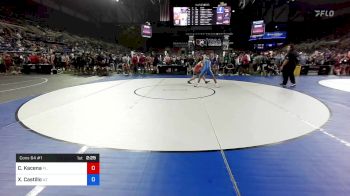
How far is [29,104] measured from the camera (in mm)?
8234

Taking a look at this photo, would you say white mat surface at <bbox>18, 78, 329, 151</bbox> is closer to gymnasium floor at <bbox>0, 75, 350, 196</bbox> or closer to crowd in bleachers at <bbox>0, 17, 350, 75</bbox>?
gymnasium floor at <bbox>0, 75, 350, 196</bbox>

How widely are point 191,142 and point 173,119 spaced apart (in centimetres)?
162

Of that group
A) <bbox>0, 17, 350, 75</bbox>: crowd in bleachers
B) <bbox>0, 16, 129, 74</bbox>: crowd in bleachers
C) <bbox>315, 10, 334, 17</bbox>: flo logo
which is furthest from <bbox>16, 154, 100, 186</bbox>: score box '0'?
<bbox>315, 10, 334, 17</bbox>: flo logo

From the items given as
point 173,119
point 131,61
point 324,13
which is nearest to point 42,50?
point 131,61

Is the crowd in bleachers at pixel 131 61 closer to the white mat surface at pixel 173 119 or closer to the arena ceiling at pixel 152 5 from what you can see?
the white mat surface at pixel 173 119

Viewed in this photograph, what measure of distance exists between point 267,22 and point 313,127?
152 feet

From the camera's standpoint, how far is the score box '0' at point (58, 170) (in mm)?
2625

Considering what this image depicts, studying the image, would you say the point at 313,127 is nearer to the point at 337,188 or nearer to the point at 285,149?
the point at 285,149

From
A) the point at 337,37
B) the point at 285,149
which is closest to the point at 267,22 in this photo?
the point at 337,37

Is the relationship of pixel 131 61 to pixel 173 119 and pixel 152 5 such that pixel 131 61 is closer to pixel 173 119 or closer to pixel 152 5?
pixel 173 119

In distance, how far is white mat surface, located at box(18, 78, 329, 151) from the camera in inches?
194

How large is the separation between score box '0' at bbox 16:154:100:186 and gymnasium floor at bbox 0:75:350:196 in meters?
0.57

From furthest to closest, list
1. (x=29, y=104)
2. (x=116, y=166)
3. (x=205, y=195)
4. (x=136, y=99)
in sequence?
1. (x=136, y=99)
2. (x=29, y=104)
3. (x=116, y=166)
4. (x=205, y=195)

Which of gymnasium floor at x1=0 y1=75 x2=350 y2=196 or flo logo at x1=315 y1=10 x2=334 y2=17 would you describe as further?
flo logo at x1=315 y1=10 x2=334 y2=17
